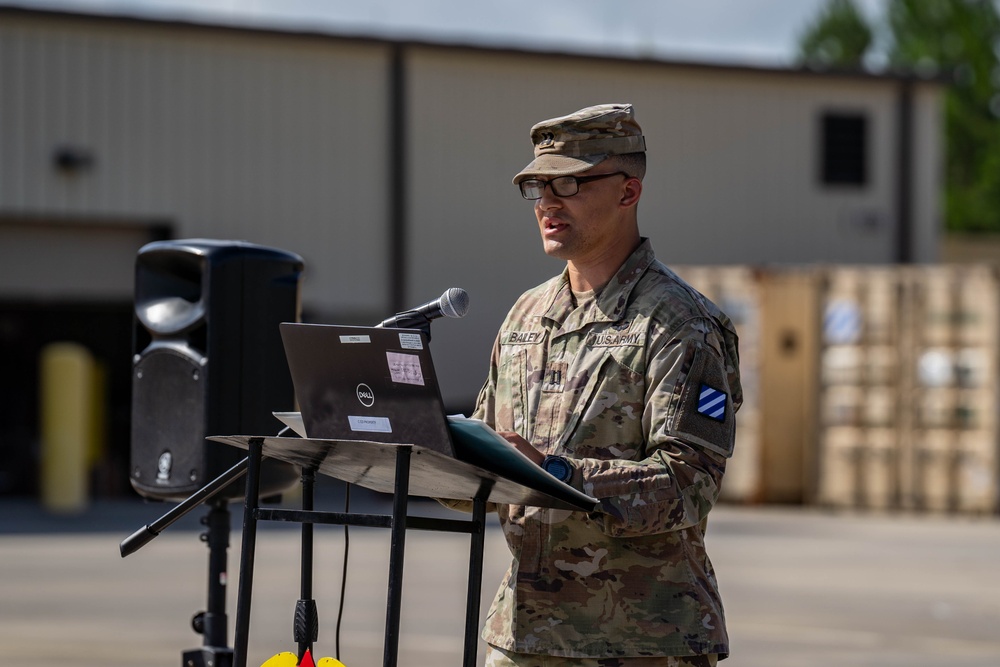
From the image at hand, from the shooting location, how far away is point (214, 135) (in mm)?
20328

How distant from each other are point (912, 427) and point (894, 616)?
23.0 ft

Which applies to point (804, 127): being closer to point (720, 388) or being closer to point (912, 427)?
point (912, 427)

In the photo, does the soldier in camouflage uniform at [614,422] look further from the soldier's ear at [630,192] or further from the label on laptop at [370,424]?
the label on laptop at [370,424]

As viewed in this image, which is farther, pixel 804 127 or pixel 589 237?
pixel 804 127

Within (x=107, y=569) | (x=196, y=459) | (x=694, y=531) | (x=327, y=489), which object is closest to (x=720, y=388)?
(x=694, y=531)

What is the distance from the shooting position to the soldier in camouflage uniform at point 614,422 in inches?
135

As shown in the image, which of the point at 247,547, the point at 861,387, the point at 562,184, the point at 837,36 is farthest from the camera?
the point at 837,36

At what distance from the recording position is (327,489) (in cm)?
2109

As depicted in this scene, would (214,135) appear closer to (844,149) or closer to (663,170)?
(663,170)

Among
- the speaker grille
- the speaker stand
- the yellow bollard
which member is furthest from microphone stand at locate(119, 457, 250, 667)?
the yellow bollard

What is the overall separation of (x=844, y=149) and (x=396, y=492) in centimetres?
2103

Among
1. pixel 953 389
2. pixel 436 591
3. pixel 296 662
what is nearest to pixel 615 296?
pixel 296 662

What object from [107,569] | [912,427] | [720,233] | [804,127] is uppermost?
[804,127]

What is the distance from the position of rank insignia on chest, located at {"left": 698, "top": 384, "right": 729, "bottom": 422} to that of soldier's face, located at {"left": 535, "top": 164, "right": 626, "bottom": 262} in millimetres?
443
